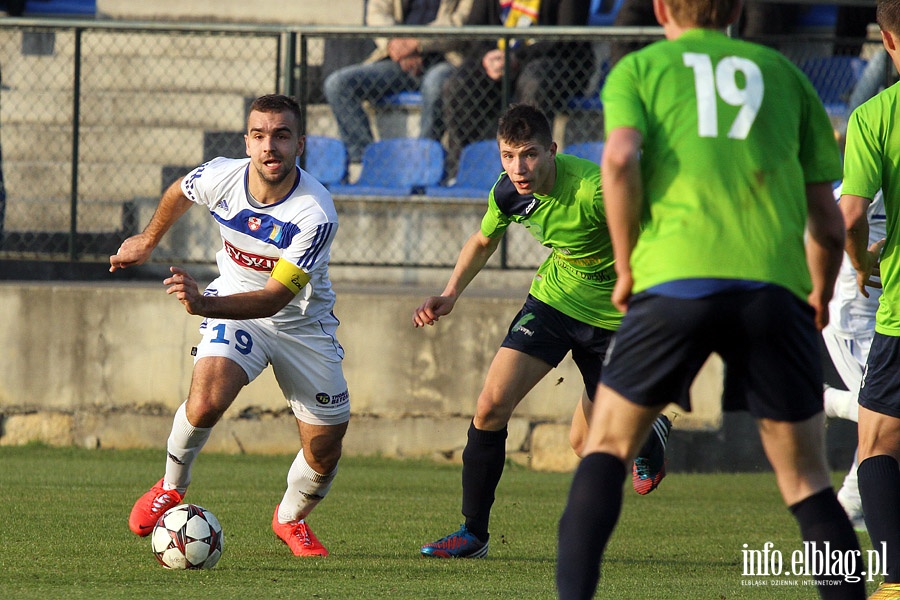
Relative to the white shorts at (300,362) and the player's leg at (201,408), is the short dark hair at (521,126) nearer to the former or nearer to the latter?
the white shorts at (300,362)

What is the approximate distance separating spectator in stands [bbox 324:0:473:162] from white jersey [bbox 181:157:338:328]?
16.7 ft

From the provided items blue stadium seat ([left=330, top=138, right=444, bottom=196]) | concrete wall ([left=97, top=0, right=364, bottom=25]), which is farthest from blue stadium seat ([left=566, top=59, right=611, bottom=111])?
Answer: concrete wall ([left=97, top=0, right=364, bottom=25])

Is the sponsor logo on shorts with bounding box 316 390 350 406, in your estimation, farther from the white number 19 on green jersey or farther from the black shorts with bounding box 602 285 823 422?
the white number 19 on green jersey

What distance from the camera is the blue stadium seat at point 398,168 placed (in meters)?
11.0

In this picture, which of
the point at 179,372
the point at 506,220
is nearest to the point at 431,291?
the point at 179,372

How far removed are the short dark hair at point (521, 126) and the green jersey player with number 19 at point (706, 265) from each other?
2234 millimetres

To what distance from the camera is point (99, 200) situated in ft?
37.3

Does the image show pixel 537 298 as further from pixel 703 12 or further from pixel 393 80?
pixel 393 80

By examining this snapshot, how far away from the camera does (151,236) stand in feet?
19.3

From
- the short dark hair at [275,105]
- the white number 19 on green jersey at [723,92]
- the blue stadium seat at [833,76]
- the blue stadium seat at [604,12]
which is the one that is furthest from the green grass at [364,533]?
the blue stadium seat at [604,12]

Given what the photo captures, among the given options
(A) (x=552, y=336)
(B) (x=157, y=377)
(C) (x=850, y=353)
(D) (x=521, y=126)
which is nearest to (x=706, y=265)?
(D) (x=521, y=126)

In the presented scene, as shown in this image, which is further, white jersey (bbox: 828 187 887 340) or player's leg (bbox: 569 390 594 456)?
white jersey (bbox: 828 187 887 340)

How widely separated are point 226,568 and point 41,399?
16.9ft

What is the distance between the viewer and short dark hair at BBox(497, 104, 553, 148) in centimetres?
578
